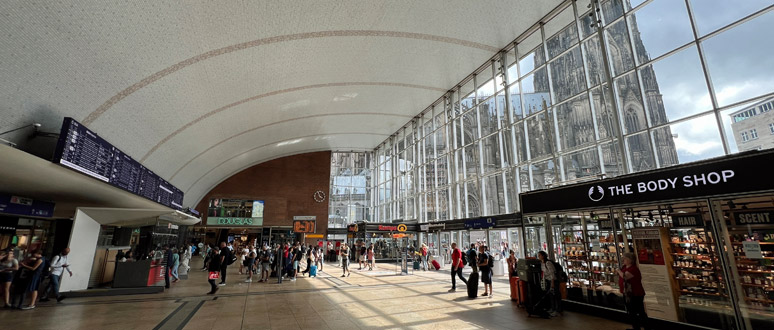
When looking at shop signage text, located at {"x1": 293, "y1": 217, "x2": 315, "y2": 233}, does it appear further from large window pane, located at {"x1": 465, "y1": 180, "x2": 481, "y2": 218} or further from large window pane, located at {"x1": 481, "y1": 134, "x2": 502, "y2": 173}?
large window pane, located at {"x1": 481, "y1": 134, "x2": 502, "y2": 173}

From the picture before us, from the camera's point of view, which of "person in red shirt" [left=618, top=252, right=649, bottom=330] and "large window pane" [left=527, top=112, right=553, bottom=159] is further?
"large window pane" [left=527, top=112, right=553, bottom=159]

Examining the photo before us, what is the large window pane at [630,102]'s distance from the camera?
9.02 meters

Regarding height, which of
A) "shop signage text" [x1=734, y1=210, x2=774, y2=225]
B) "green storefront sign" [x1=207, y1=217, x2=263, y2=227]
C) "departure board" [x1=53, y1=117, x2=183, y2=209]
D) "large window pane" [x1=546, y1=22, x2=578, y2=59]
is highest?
"large window pane" [x1=546, y1=22, x2=578, y2=59]

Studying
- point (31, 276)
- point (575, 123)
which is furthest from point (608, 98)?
point (31, 276)

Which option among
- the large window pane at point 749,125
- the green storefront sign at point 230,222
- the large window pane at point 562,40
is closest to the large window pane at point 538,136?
the large window pane at point 562,40

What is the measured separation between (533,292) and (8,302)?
10397 millimetres

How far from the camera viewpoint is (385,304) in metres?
7.19

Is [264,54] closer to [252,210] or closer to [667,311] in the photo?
[667,311]

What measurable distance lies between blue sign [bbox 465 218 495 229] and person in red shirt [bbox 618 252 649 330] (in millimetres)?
7085

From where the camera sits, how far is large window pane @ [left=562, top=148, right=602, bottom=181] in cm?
1010

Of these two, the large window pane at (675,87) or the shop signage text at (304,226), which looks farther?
the shop signage text at (304,226)

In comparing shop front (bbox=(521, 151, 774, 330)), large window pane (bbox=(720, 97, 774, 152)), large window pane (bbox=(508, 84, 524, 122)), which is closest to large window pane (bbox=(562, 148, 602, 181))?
large window pane (bbox=(508, 84, 524, 122))

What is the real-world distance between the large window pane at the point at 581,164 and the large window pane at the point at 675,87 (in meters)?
1.94

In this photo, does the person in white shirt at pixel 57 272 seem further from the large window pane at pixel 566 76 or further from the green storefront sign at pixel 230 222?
the green storefront sign at pixel 230 222
